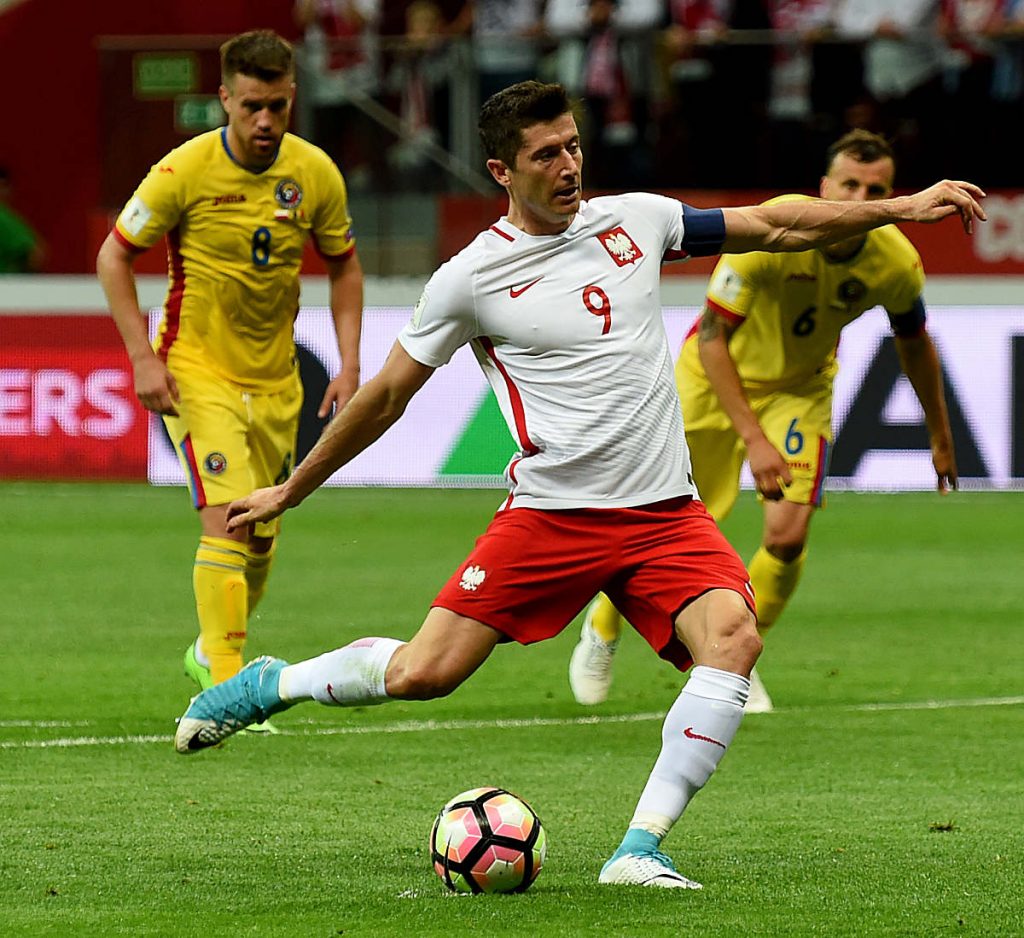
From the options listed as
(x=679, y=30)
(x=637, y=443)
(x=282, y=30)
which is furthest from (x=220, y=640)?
(x=282, y=30)

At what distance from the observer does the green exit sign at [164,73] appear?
1898cm

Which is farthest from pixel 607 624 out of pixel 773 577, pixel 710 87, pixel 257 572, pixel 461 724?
pixel 710 87

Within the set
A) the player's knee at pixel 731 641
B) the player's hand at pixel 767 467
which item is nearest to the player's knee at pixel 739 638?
the player's knee at pixel 731 641

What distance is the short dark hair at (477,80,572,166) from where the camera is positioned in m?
5.66

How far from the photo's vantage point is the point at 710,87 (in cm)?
1873

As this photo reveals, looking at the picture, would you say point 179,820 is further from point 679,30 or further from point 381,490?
point 679,30

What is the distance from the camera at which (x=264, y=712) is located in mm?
6074

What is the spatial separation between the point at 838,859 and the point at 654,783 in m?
0.63

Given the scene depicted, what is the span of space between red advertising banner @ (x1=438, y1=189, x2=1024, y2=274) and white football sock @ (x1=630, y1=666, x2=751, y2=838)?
1336 cm

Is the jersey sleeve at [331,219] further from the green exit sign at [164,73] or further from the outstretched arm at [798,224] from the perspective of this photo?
the green exit sign at [164,73]

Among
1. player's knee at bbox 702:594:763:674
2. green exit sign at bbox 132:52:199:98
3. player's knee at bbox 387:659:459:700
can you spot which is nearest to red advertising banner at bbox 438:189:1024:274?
green exit sign at bbox 132:52:199:98

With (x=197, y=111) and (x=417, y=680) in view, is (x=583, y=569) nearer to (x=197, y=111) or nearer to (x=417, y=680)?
(x=417, y=680)

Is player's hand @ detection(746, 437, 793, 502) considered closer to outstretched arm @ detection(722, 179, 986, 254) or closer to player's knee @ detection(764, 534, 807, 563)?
player's knee @ detection(764, 534, 807, 563)

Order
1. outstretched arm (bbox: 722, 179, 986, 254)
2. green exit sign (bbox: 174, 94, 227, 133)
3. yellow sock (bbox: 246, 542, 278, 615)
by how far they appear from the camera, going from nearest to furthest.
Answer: outstretched arm (bbox: 722, 179, 986, 254) → yellow sock (bbox: 246, 542, 278, 615) → green exit sign (bbox: 174, 94, 227, 133)
